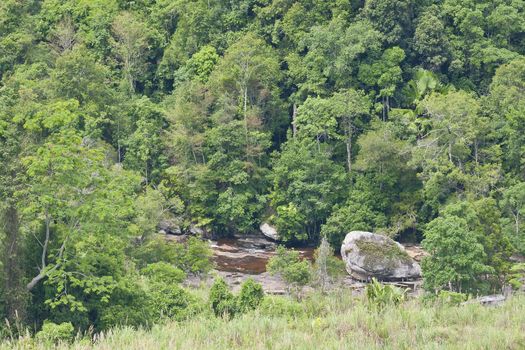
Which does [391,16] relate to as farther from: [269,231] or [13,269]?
[13,269]

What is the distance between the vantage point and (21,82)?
1806 inches

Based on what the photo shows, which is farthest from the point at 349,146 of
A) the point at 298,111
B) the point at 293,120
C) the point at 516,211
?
the point at 516,211

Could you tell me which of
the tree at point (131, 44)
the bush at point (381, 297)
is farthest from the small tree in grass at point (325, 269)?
the tree at point (131, 44)

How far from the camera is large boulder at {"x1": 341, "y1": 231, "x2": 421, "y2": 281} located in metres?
34.4

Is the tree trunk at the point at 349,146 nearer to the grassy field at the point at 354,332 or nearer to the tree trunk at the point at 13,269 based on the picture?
the tree trunk at the point at 13,269

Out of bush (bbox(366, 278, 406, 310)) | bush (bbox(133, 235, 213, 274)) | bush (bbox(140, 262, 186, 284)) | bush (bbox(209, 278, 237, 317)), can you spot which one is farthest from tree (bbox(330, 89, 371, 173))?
bush (bbox(366, 278, 406, 310))

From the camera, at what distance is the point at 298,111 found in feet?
142

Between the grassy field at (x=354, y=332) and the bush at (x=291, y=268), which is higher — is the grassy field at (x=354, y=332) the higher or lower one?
the higher one

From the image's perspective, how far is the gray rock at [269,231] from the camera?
41500 millimetres

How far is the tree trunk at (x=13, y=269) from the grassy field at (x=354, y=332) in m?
6.62

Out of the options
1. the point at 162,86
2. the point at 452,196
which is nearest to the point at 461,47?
the point at 452,196

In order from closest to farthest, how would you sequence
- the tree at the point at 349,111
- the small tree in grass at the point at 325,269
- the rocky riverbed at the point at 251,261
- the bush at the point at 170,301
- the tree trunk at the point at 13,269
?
the tree trunk at the point at 13,269
the bush at the point at 170,301
the small tree in grass at the point at 325,269
the rocky riverbed at the point at 251,261
the tree at the point at 349,111

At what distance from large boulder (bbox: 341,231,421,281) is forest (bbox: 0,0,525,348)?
3740mm

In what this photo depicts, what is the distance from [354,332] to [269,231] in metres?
30.8
